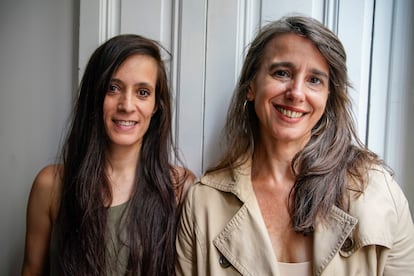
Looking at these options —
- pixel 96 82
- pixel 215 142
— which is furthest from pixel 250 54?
pixel 96 82

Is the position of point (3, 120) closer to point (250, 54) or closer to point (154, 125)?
point (154, 125)

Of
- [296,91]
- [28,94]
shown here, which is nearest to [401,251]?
[296,91]

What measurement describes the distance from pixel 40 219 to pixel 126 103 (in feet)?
1.64

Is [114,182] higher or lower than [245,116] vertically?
lower

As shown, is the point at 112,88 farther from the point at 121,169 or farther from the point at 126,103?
the point at 121,169

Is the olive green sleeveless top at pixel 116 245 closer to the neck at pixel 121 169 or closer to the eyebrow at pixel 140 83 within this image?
the neck at pixel 121 169

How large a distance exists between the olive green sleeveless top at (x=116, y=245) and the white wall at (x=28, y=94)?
443 millimetres

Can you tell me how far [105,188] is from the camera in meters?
1.15

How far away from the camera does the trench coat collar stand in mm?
926

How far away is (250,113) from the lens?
116cm

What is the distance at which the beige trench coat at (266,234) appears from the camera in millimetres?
918

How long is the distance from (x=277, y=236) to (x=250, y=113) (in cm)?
39

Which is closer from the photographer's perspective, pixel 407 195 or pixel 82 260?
pixel 82 260

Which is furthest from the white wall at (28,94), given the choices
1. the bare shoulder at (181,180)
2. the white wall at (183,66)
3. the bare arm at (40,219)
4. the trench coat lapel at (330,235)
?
the trench coat lapel at (330,235)
